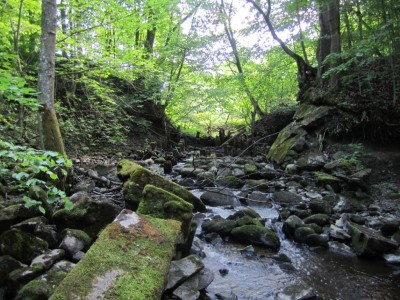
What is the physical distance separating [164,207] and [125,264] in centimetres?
149

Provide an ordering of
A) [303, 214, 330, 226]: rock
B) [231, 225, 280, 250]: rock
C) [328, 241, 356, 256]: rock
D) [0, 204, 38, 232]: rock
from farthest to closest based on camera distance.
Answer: [303, 214, 330, 226]: rock, [231, 225, 280, 250]: rock, [328, 241, 356, 256]: rock, [0, 204, 38, 232]: rock

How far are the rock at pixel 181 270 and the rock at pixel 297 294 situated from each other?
95cm

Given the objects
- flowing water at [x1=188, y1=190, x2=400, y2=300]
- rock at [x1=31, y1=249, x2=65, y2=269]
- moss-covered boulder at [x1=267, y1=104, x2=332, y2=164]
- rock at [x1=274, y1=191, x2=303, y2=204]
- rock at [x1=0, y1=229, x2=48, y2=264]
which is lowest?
flowing water at [x1=188, y1=190, x2=400, y2=300]

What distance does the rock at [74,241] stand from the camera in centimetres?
330

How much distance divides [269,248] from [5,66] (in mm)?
6431

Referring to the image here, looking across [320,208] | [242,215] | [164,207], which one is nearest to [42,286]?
[164,207]

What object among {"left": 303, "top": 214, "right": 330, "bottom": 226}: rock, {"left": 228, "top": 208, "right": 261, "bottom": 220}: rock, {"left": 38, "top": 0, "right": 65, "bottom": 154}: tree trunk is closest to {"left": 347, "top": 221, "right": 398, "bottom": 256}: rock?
{"left": 303, "top": 214, "right": 330, "bottom": 226}: rock

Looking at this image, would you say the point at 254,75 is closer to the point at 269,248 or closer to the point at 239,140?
the point at 239,140

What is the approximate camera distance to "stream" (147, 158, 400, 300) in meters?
3.49

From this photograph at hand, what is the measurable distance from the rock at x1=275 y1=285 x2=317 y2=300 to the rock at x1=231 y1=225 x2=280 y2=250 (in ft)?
3.73

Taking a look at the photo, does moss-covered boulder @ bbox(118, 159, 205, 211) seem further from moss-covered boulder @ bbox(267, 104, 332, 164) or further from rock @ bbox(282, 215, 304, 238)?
moss-covered boulder @ bbox(267, 104, 332, 164)

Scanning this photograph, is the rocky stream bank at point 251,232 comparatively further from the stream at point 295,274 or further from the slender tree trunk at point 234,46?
the slender tree trunk at point 234,46

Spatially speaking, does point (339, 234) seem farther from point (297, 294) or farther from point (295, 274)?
point (297, 294)

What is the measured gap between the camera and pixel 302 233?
4.89 metres
